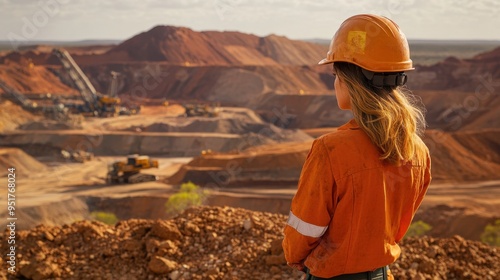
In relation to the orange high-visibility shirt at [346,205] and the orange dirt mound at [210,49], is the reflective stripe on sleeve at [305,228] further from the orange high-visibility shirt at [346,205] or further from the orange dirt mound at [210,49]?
the orange dirt mound at [210,49]

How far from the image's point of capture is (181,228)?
6059 millimetres

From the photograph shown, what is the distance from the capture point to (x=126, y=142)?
132 feet

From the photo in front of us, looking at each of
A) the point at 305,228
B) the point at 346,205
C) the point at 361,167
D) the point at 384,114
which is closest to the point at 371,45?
the point at 384,114

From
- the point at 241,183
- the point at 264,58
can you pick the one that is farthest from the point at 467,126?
the point at 264,58

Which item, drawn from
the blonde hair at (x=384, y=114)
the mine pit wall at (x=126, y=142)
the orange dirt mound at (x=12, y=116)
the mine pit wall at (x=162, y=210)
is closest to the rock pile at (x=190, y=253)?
the blonde hair at (x=384, y=114)

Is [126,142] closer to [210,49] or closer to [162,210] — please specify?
[162,210]

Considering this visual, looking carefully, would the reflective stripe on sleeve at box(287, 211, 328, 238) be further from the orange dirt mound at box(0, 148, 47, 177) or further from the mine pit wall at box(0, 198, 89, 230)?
the orange dirt mound at box(0, 148, 47, 177)

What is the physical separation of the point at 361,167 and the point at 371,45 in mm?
520

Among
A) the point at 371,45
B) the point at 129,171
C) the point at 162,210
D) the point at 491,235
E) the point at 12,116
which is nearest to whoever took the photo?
the point at 371,45

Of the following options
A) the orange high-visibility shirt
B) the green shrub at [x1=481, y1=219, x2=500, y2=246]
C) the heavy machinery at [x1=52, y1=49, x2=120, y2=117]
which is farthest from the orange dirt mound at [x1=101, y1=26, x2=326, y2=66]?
the orange high-visibility shirt

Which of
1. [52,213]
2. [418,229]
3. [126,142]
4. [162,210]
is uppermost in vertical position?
[418,229]

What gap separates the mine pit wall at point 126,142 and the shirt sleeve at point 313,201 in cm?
3685

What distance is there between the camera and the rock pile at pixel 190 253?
5309 millimetres

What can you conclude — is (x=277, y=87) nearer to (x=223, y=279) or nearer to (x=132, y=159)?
(x=132, y=159)
